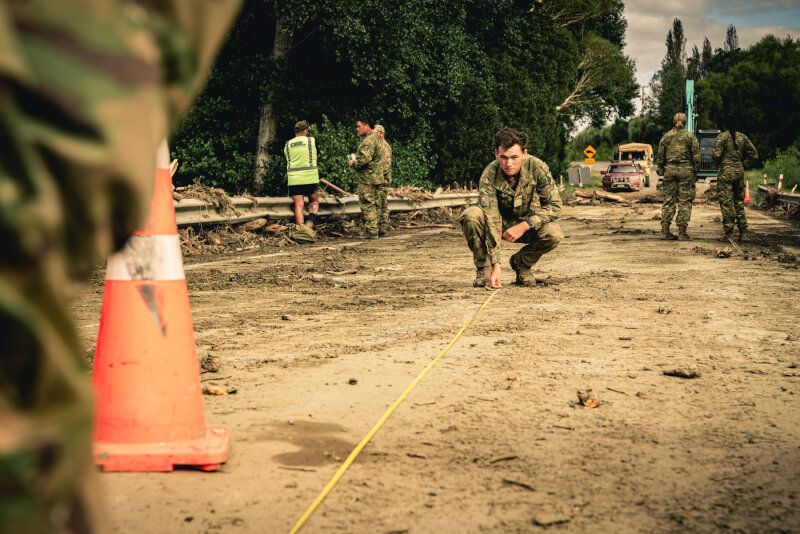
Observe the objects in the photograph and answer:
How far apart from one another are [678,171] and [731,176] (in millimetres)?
946

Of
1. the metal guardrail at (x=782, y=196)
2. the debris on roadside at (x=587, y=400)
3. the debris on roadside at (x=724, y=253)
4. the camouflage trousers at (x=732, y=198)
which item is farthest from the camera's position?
the metal guardrail at (x=782, y=196)

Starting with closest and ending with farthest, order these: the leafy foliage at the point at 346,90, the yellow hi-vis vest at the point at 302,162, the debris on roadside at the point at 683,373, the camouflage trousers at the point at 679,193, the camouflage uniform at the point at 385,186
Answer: the debris on roadside at the point at 683,373
the camouflage trousers at the point at 679,193
the yellow hi-vis vest at the point at 302,162
the camouflage uniform at the point at 385,186
the leafy foliage at the point at 346,90

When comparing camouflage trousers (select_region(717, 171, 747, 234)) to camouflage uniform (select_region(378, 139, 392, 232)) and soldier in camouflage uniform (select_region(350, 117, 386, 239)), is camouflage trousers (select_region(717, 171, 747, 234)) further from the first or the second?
soldier in camouflage uniform (select_region(350, 117, 386, 239))

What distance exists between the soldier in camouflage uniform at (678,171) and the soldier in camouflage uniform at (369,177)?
4.84 meters

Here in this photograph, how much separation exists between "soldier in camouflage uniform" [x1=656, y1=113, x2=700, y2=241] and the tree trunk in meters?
9.69

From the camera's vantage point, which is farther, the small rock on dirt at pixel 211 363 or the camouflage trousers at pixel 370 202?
the camouflage trousers at pixel 370 202

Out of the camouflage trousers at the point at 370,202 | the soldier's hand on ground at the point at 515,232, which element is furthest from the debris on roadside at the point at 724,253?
the camouflage trousers at the point at 370,202

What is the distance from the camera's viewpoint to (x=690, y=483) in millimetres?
2826

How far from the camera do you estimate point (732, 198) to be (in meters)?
13.4

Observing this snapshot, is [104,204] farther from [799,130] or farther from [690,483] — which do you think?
[799,130]

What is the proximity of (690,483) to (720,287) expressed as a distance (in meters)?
5.21

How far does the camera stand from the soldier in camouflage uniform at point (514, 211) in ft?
24.6

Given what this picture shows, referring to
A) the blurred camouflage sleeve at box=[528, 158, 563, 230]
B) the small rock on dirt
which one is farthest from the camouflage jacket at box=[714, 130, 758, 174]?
the small rock on dirt

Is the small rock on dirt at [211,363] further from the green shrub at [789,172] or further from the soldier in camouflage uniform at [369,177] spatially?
the green shrub at [789,172]
